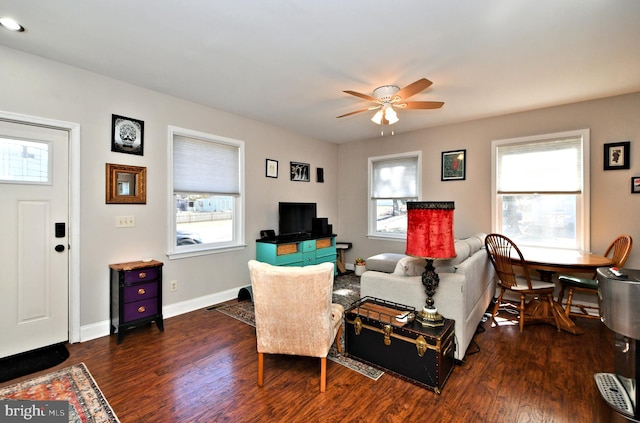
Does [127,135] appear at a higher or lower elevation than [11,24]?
lower

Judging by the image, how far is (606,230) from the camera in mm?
3477

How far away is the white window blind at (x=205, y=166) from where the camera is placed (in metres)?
3.58

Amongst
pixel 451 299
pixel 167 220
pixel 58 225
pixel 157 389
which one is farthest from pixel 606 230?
pixel 58 225

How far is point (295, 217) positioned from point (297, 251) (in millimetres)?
647

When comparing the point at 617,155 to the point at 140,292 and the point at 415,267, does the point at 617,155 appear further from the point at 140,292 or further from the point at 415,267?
the point at 140,292

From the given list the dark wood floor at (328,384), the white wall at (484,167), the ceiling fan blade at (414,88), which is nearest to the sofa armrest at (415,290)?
the dark wood floor at (328,384)

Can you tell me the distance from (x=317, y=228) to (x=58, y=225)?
11.2 ft

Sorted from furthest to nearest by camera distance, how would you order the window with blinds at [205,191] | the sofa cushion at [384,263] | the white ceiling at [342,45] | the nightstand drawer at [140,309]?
the sofa cushion at [384,263]
the window with blinds at [205,191]
the nightstand drawer at [140,309]
the white ceiling at [342,45]

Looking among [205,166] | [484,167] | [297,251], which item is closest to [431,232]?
[297,251]

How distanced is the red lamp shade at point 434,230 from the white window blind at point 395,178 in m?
3.07

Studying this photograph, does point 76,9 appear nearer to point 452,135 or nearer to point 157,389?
point 157,389

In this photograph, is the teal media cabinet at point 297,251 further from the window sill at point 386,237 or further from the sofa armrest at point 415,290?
the sofa armrest at point 415,290

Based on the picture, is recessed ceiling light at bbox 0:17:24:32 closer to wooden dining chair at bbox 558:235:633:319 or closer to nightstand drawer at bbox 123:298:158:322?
nightstand drawer at bbox 123:298:158:322

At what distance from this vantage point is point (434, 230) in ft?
6.79
